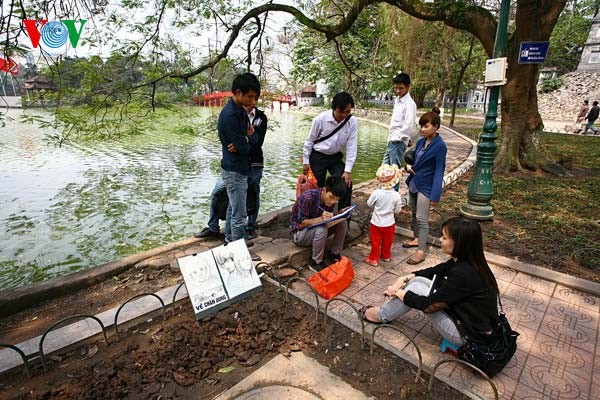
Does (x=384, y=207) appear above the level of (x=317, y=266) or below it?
above

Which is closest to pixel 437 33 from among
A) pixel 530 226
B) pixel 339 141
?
pixel 530 226

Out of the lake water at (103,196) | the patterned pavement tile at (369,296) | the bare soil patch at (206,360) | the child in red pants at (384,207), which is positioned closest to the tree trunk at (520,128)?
the lake water at (103,196)

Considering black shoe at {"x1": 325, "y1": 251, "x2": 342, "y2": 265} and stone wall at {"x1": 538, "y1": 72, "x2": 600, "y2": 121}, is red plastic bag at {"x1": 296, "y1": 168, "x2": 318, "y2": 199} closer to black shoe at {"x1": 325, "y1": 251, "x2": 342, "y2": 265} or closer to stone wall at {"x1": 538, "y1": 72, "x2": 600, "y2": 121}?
black shoe at {"x1": 325, "y1": 251, "x2": 342, "y2": 265}

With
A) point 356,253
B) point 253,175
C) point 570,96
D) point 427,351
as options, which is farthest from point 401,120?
point 570,96

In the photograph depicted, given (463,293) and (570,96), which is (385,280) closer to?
(463,293)

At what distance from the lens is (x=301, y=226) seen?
11.4 feet

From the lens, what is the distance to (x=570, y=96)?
27391mm

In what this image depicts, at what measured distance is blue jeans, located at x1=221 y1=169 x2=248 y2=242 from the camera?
11.5 ft

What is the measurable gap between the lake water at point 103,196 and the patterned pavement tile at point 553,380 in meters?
4.59

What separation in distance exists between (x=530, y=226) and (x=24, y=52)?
6679 millimetres

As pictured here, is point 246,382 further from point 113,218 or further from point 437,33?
point 437,33

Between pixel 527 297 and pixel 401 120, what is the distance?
8.73 ft

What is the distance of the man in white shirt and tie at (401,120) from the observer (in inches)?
175

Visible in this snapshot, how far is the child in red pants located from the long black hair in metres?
1.34
